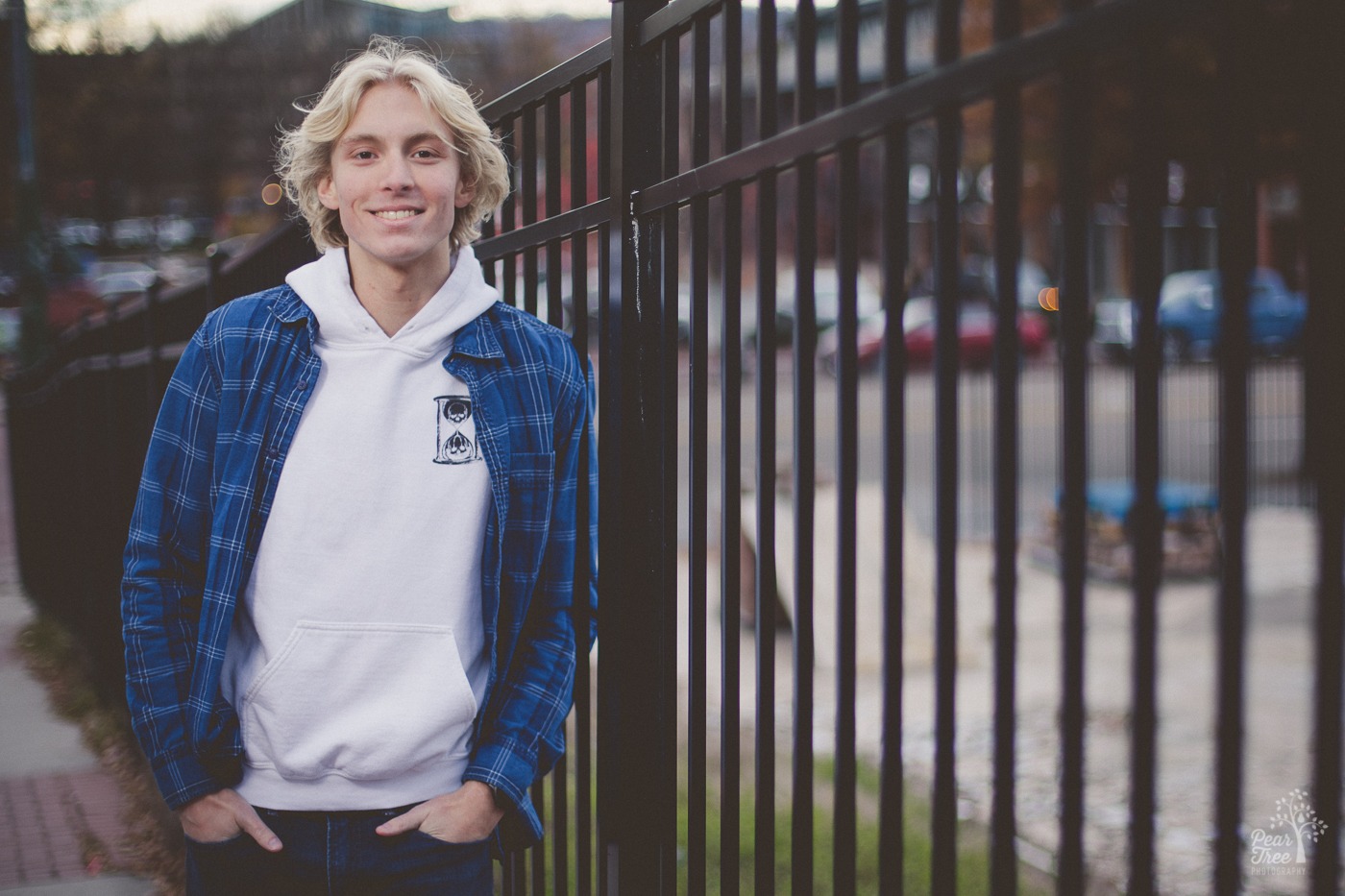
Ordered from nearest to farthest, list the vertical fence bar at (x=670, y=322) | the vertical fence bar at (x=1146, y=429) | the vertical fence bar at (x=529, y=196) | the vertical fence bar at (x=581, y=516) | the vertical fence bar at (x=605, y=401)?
the vertical fence bar at (x=1146, y=429) < the vertical fence bar at (x=670, y=322) < the vertical fence bar at (x=605, y=401) < the vertical fence bar at (x=581, y=516) < the vertical fence bar at (x=529, y=196)

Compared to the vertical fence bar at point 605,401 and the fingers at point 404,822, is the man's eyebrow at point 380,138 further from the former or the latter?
the fingers at point 404,822

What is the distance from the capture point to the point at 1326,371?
1242mm

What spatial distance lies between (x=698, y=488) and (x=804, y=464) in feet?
1.28

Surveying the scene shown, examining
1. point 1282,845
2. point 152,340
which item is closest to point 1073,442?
point 152,340

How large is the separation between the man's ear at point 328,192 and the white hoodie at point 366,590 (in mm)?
279

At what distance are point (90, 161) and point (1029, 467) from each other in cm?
2435

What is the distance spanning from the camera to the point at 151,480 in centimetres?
214

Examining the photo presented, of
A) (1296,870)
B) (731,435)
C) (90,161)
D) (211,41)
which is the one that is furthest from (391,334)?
(211,41)

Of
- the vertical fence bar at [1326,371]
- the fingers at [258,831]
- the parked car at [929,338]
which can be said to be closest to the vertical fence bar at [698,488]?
the fingers at [258,831]

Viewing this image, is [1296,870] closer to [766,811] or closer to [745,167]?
[766,811]

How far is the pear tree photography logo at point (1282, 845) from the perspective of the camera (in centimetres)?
465

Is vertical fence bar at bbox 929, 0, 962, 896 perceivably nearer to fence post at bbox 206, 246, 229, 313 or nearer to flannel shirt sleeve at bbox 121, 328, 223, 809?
flannel shirt sleeve at bbox 121, 328, 223, 809

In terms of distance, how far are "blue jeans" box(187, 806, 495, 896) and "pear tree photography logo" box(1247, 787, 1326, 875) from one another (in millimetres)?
3480

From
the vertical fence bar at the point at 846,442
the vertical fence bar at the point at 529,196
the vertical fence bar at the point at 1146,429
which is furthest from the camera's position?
the vertical fence bar at the point at 529,196
